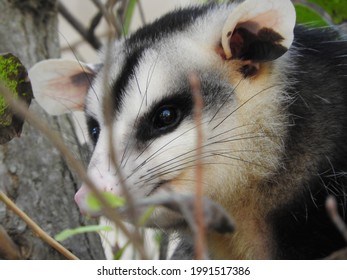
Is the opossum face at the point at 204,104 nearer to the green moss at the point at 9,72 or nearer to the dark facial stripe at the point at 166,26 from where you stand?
the dark facial stripe at the point at 166,26

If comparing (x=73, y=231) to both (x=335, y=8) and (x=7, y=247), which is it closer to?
(x=7, y=247)

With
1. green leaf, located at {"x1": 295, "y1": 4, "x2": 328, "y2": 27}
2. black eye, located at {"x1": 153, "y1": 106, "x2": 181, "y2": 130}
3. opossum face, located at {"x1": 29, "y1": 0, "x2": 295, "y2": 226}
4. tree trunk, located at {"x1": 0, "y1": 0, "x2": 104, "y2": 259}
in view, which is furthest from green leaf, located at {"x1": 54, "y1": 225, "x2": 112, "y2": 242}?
green leaf, located at {"x1": 295, "y1": 4, "x2": 328, "y2": 27}

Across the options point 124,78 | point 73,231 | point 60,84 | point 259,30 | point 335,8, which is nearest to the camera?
point 73,231

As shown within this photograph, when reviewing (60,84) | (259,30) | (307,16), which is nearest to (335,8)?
(307,16)

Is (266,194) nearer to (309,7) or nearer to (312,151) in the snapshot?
(312,151)

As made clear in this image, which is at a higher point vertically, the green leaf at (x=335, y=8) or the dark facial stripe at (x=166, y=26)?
the dark facial stripe at (x=166, y=26)

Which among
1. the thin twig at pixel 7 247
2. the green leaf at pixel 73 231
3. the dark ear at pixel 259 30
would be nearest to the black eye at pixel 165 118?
the dark ear at pixel 259 30

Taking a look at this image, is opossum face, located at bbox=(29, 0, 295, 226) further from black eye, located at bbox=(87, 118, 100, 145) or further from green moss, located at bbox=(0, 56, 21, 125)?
green moss, located at bbox=(0, 56, 21, 125)
